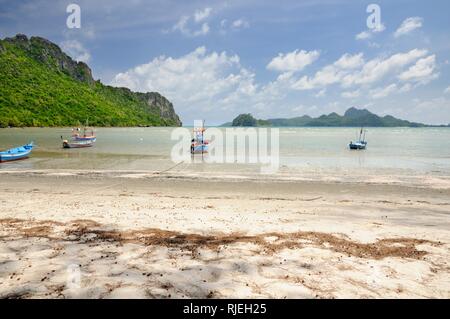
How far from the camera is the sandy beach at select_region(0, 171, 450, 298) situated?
6016 mm

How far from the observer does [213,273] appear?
6641 mm

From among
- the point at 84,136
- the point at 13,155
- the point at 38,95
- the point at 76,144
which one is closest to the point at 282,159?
the point at 13,155

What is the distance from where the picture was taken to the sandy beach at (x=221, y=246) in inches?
237

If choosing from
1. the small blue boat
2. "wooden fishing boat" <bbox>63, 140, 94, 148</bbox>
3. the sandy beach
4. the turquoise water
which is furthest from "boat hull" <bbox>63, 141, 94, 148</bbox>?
the sandy beach

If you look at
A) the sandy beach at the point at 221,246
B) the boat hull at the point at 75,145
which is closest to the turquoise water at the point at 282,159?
the boat hull at the point at 75,145

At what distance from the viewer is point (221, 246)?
27.2 feet

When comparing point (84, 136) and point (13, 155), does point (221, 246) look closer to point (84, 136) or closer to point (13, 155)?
point (13, 155)

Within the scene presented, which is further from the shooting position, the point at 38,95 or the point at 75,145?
the point at 38,95

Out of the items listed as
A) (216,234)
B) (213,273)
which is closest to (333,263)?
(213,273)

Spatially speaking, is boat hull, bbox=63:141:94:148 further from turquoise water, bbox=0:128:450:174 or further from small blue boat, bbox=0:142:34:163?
small blue boat, bbox=0:142:34:163

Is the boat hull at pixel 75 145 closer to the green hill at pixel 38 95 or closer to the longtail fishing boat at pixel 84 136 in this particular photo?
the longtail fishing boat at pixel 84 136

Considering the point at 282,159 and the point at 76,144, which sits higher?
the point at 76,144
